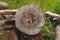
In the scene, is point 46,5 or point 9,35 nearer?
point 9,35

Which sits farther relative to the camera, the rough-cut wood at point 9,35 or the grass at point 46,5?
the grass at point 46,5

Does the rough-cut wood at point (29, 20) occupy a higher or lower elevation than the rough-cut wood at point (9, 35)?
higher

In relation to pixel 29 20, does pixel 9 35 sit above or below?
below

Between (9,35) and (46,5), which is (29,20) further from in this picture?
(46,5)

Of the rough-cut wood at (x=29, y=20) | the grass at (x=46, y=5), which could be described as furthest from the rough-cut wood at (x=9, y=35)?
the grass at (x=46, y=5)

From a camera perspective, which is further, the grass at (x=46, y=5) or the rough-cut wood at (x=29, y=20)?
the grass at (x=46, y=5)

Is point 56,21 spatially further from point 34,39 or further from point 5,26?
point 5,26

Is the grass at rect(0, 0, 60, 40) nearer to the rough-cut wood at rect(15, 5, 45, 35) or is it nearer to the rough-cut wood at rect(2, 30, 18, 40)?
the rough-cut wood at rect(15, 5, 45, 35)

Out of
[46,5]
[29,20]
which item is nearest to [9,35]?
[29,20]

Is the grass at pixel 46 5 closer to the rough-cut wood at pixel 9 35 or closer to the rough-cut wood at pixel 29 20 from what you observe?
the rough-cut wood at pixel 29 20
